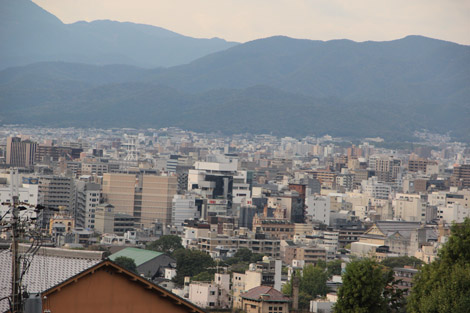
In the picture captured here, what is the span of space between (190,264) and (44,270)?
33.5 metres

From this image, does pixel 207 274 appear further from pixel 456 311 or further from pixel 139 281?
pixel 139 281

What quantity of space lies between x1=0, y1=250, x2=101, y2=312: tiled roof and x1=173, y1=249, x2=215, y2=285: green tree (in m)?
30.7

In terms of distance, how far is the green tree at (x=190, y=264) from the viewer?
143ft

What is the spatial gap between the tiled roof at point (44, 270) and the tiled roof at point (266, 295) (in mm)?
22696

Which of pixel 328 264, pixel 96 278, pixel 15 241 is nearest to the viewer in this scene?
pixel 15 241

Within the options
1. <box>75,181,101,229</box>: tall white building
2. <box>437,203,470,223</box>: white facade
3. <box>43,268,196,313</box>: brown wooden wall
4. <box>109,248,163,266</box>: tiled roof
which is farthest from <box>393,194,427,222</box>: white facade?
<box>43,268,196,313</box>: brown wooden wall

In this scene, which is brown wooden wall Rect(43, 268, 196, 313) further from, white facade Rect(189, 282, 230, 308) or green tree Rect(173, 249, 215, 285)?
green tree Rect(173, 249, 215, 285)

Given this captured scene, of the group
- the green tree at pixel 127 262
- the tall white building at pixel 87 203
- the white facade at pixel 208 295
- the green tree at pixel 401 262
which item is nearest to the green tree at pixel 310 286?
the white facade at pixel 208 295

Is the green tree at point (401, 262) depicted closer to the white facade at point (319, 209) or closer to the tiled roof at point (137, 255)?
the tiled roof at point (137, 255)

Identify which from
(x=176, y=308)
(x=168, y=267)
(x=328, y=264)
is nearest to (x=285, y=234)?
(x=328, y=264)

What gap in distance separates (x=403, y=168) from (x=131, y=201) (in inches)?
3334

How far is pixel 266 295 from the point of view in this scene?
3391 centimetres

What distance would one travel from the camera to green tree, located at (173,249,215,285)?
43438 mm

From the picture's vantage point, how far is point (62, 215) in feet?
206
